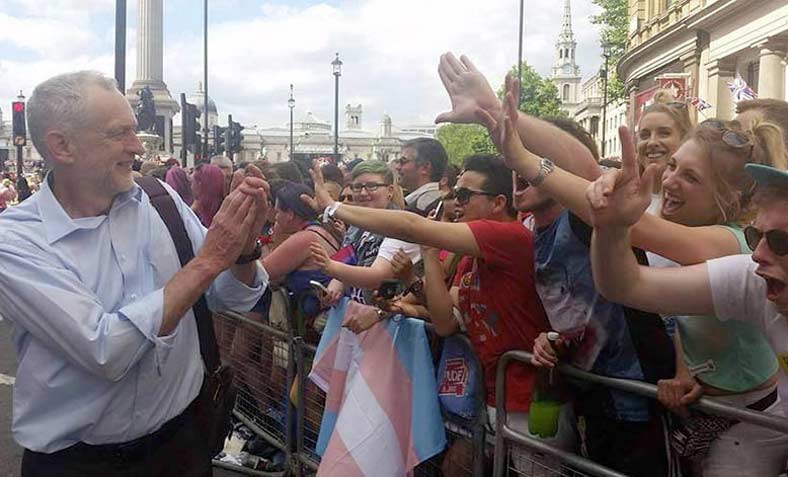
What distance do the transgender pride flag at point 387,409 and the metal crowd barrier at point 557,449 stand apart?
42 centimetres

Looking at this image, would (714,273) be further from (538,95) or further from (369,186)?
(538,95)

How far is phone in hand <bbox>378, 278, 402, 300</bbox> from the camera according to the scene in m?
3.52

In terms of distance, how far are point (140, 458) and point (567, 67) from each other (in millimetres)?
181666

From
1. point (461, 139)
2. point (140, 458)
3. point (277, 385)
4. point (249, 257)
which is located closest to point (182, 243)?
point (249, 257)

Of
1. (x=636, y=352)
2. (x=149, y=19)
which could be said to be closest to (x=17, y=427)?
(x=636, y=352)

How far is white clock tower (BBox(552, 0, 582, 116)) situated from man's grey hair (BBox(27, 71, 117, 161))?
171231 mm

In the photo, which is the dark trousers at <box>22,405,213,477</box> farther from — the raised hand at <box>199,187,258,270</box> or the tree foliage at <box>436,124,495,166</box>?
the tree foliage at <box>436,124,495,166</box>

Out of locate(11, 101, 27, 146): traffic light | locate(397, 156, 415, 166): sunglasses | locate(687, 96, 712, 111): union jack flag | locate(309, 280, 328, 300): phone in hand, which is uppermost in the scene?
locate(11, 101, 27, 146): traffic light

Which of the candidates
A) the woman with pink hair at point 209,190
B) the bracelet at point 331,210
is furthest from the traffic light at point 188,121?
the bracelet at point 331,210

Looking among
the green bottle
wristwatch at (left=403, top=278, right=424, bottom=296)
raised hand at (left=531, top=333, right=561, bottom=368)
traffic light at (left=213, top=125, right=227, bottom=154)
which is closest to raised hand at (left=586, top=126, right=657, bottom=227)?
raised hand at (left=531, top=333, right=561, bottom=368)

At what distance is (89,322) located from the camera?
2.33 meters

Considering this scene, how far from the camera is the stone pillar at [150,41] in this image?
44219 millimetres

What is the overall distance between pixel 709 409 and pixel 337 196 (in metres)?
4.29

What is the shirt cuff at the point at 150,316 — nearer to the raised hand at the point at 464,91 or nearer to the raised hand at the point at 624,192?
the raised hand at the point at 464,91
